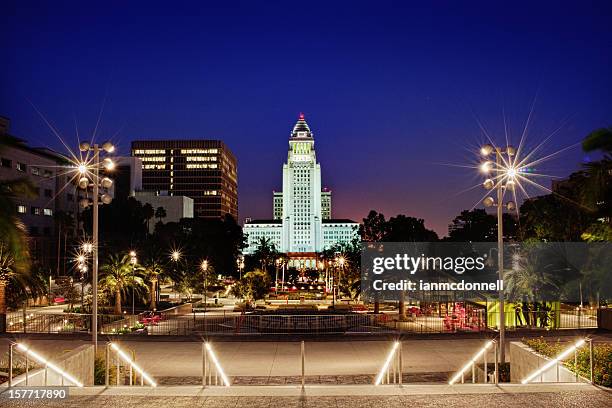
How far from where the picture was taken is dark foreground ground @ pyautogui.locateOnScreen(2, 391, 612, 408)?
11.3 meters

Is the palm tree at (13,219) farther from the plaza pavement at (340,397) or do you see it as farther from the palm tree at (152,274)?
the palm tree at (152,274)

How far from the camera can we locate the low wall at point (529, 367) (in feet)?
45.1

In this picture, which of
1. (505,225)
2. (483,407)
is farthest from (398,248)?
(505,225)

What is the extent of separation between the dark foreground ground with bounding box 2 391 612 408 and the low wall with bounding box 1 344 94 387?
1.01 meters

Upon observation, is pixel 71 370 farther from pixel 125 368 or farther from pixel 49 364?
pixel 125 368

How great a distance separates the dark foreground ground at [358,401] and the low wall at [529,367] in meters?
1.63

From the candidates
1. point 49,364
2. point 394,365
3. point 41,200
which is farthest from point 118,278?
point 41,200

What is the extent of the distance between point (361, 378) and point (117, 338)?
1342 centimetres

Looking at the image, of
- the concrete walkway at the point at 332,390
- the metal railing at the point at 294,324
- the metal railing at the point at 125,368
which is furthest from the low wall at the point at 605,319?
the metal railing at the point at 125,368

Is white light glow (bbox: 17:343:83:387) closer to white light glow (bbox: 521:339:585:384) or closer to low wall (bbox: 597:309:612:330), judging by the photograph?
white light glow (bbox: 521:339:585:384)

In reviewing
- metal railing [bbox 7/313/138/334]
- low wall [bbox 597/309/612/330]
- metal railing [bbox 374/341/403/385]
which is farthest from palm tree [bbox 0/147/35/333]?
low wall [bbox 597/309/612/330]

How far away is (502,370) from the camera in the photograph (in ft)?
56.6

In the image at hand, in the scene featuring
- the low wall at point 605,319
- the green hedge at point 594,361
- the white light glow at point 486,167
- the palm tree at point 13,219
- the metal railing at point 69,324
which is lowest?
the metal railing at point 69,324

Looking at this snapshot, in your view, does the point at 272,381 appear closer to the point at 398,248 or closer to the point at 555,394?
the point at 555,394
